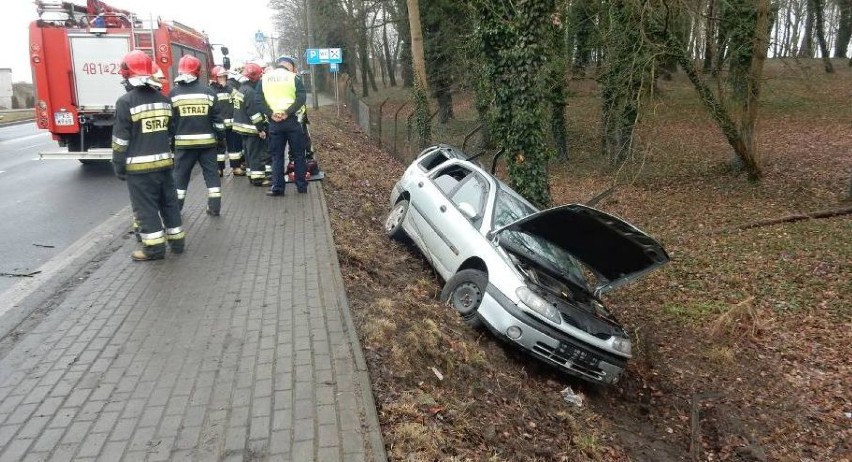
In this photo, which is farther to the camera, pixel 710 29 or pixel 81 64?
pixel 81 64

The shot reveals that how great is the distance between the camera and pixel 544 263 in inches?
255

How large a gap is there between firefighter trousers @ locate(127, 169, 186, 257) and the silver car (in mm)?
2893

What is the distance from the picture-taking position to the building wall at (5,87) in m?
34.7

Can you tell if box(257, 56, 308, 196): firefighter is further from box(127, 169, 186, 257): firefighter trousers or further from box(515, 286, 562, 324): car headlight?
box(515, 286, 562, 324): car headlight

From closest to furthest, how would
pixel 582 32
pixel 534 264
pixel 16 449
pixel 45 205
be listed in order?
pixel 16 449, pixel 534 264, pixel 45 205, pixel 582 32

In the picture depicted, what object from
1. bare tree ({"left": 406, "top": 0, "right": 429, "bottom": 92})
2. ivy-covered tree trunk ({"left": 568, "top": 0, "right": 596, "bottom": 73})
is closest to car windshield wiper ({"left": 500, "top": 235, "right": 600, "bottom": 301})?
ivy-covered tree trunk ({"left": 568, "top": 0, "right": 596, "bottom": 73})

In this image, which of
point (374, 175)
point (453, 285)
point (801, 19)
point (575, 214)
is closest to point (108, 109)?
point (374, 175)

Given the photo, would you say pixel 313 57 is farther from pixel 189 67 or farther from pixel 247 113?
pixel 189 67

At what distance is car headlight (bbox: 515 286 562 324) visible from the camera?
5.56 metres

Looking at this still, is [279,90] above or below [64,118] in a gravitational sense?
above

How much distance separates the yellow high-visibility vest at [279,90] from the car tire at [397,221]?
2251mm

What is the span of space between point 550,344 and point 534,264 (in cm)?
107

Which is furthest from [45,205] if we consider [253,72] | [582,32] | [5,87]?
[5,87]

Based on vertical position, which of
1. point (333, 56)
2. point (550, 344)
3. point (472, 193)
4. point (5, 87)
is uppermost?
point (5, 87)
